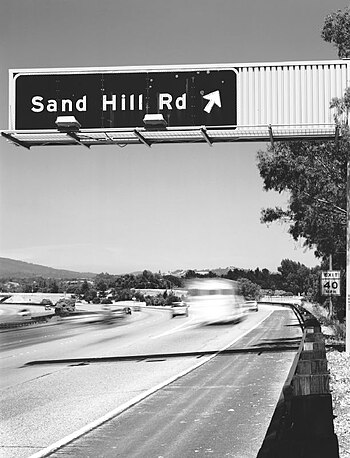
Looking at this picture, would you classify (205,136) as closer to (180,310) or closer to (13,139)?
(13,139)

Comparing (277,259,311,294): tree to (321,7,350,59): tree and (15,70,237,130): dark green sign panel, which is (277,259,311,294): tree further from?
(15,70,237,130): dark green sign panel

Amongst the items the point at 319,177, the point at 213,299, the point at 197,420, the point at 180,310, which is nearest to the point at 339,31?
the point at 319,177

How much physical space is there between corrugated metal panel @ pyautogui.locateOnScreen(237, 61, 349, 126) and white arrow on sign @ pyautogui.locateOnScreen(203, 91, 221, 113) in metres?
0.46

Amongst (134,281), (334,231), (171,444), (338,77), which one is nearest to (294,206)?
(334,231)

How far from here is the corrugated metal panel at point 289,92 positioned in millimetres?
16391

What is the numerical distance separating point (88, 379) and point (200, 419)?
5813 mm

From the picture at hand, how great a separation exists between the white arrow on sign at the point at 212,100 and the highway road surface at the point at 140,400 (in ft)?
20.0

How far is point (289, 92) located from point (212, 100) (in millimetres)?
1756

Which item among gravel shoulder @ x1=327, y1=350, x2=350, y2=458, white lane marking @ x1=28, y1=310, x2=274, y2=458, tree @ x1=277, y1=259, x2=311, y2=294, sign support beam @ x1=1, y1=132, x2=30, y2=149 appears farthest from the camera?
tree @ x1=277, y1=259, x2=311, y2=294

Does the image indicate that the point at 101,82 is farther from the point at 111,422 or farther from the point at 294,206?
the point at 294,206

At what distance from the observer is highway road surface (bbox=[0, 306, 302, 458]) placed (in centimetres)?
916

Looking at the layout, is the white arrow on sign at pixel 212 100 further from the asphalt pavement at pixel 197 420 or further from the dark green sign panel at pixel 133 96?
the asphalt pavement at pixel 197 420

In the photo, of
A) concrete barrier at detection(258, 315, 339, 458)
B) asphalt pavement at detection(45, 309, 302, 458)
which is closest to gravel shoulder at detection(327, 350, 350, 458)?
asphalt pavement at detection(45, 309, 302, 458)

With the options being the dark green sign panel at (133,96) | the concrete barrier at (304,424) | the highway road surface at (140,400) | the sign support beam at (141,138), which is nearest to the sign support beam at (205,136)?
the dark green sign panel at (133,96)
